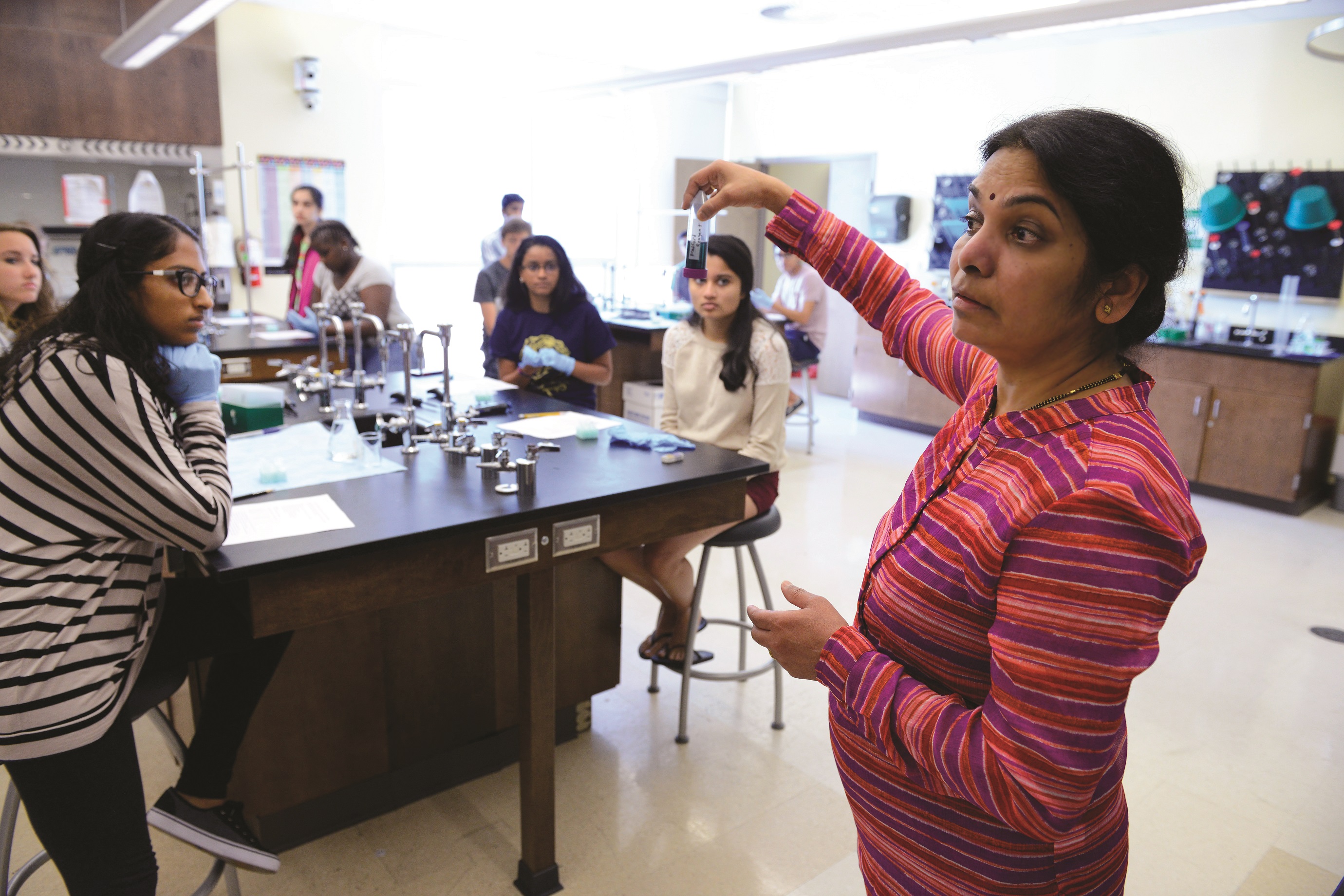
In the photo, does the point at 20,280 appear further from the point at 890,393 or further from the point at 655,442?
the point at 890,393

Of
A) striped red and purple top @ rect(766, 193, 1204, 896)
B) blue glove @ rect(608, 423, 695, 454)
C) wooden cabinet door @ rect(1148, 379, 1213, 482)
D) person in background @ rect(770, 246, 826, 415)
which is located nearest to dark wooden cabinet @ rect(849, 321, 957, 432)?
person in background @ rect(770, 246, 826, 415)

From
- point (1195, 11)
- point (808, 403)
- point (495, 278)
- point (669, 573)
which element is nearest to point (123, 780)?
point (669, 573)

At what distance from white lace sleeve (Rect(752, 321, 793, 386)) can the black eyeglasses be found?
62.2 inches

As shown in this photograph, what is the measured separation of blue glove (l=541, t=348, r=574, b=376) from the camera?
10.5 ft

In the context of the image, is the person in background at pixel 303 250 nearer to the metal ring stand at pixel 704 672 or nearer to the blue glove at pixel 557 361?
the blue glove at pixel 557 361

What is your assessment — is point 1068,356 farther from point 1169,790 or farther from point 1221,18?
point 1221,18

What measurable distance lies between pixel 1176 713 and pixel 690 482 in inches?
72.8

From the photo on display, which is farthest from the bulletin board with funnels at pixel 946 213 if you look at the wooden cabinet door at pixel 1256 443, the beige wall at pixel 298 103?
the beige wall at pixel 298 103

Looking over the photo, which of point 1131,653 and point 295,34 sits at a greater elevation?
point 295,34

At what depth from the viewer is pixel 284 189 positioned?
618 cm

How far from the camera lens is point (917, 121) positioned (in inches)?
264

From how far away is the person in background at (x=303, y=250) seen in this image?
4566 mm

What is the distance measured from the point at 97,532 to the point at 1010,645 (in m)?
1.31

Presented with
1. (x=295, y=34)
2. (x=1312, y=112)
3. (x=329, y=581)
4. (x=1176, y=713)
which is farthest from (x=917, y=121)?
(x=329, y=581)
